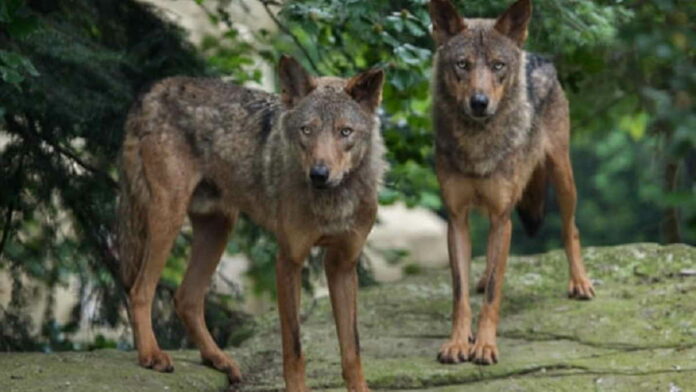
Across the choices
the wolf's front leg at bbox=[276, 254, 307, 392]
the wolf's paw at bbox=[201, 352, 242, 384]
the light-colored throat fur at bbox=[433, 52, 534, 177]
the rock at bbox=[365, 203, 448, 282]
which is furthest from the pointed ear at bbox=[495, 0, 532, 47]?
the rock at bbox=[365, 203, 448, 282]

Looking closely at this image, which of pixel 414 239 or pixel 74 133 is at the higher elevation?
pixel 414 239

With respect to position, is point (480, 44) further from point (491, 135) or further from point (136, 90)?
point (136, 90)

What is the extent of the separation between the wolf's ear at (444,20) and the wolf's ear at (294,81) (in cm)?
118

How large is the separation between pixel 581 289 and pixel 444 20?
6.98 feet

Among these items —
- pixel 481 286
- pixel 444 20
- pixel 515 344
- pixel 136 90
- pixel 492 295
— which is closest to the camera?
pixel 492 295

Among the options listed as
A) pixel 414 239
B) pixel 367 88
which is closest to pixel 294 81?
pixel 367 88

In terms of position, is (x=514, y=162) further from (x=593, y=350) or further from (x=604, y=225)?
(x=604, y=225)

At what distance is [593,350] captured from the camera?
6465mm

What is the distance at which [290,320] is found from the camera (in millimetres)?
5691

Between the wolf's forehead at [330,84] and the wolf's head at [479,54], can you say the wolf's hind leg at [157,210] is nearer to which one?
the wolf's forehead at [330,84]

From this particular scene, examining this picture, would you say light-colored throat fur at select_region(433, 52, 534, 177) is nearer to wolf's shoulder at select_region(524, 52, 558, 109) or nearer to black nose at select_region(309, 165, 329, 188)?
wolf's shoulder at select_region(524, 52, 558, 109)

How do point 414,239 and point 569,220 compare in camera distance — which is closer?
point 569,220

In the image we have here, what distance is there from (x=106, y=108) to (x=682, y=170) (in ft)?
19.0

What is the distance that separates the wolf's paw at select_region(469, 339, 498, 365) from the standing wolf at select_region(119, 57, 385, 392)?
843 mm
